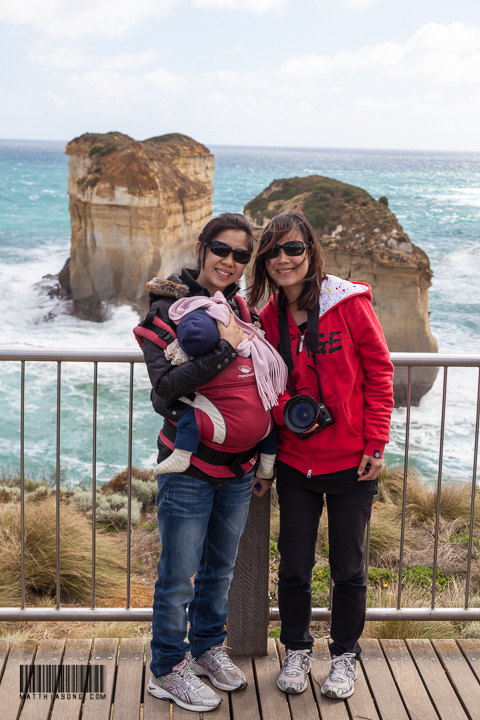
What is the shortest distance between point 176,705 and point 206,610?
1.23 ft

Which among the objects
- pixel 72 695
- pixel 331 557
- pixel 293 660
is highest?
pixel 331 557

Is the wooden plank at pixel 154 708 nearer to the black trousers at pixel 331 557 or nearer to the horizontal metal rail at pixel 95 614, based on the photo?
the horizontal metal rail at pixel 95 614

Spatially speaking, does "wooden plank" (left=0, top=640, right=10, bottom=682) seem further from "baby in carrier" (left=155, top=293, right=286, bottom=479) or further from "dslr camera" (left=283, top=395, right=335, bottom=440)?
"dslr camera" (left=283, top=395, right=335, bottom=440)

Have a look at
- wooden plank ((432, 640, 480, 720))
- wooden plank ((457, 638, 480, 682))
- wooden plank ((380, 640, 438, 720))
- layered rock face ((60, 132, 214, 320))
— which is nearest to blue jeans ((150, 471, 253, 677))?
wooden plank ((380, 640, 438, 720))

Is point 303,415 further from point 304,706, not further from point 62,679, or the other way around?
point 62,679

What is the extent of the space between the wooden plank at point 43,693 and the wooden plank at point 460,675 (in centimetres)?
167

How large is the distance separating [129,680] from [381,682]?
1064 millimetres

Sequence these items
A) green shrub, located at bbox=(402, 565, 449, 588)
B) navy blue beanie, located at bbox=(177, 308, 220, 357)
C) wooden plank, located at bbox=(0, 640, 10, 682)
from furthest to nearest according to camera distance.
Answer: green shrub, located at bbox=(402, 565, 449, 588), wooden plank, located at bbox=(0, 640, 10, 682), navy blue beanie, located at bbox=(177, 308, 220, 357)

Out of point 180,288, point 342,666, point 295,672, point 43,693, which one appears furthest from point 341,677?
point 180,288

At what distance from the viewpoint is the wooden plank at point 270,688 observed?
2527 millimetres

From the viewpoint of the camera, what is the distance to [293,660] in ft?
8.85

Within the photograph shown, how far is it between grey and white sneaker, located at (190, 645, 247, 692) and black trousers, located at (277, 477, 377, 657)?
26cm

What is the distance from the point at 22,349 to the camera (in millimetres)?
2713

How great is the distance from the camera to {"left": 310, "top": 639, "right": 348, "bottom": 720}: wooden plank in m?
2.53
